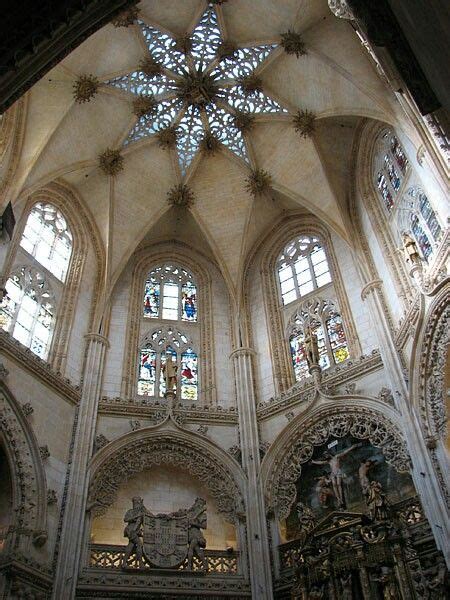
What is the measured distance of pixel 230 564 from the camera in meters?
13.0

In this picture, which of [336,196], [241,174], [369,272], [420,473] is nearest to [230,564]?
[420,473]

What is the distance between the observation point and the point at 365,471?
1308cm

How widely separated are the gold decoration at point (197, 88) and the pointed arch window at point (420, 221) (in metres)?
7.27

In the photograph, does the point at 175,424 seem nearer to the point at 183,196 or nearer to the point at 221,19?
the point at 183,196

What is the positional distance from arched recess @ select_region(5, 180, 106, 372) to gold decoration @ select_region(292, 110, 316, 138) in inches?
273

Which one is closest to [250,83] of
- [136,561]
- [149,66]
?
[149,66]

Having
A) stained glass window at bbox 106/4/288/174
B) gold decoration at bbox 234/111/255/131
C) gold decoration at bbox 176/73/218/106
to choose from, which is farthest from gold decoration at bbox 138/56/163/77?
gold decoration at bbox 234/111/255/131

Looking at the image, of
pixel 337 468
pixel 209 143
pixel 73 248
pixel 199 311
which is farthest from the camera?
pixel 209 143

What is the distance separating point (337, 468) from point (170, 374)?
16.6ft

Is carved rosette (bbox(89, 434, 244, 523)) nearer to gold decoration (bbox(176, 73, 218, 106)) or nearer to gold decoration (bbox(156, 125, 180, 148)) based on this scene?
gold decoration (bbox(156, 125, 180, 148))

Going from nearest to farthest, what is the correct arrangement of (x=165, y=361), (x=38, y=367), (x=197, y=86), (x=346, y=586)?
(x=346, y=586), (x=38, y=367), (x=165, y=361), (x=197, y=86)

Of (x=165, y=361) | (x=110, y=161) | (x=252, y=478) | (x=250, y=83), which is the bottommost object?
(x=252, y=478)

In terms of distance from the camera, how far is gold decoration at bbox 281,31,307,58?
651 inches

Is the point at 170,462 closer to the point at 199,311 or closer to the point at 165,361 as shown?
the point at 165,361
